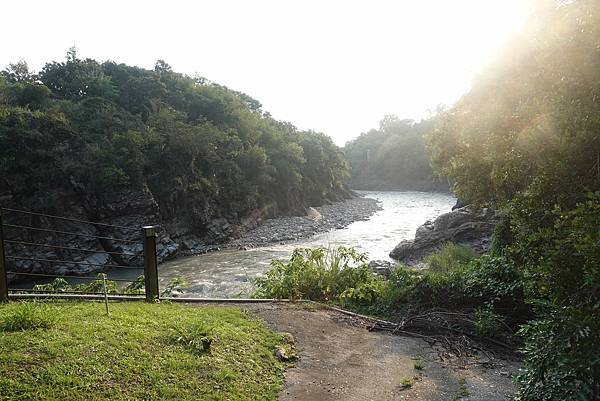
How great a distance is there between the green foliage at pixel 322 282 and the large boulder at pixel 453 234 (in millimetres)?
7543

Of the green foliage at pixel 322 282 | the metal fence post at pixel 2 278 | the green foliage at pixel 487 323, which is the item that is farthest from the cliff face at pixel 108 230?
the green foliage at pixel 487 323

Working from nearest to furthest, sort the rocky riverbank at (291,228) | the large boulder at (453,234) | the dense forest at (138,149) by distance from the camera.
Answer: the large boulder at (453,234) → the dense forest at (138,149) → the rocky riverbank at (291,228)

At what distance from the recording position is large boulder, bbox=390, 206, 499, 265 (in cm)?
1498

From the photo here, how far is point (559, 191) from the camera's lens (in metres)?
2.93

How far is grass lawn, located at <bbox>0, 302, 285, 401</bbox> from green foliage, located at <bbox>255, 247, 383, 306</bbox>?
2.93 metres

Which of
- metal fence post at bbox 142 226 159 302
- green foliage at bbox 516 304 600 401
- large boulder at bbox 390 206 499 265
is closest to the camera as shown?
green foliage at bbox 516 304 600 401

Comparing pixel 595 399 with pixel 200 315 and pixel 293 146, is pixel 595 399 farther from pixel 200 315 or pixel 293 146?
pixel 293 146

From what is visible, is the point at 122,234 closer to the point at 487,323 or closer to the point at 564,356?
the point at 487,323

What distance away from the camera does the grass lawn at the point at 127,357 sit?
9.96 feet

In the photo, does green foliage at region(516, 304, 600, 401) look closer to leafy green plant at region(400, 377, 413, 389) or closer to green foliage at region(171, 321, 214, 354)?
leafy green plant at region(400, 377, 413, 389)

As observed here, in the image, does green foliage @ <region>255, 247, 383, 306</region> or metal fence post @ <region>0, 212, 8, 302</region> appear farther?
green foliage @ <region>255, 247, 383, 306</region>

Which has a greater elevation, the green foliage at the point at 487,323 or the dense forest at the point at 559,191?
the dense forest at the point at 559,191

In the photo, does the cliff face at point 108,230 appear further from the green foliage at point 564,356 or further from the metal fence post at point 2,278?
the green foliage at point 564,356

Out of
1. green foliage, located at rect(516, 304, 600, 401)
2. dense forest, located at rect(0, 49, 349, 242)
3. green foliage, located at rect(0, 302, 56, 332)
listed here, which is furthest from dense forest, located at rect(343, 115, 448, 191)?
green foliage, located at rect(0, 302, 56, 332)
